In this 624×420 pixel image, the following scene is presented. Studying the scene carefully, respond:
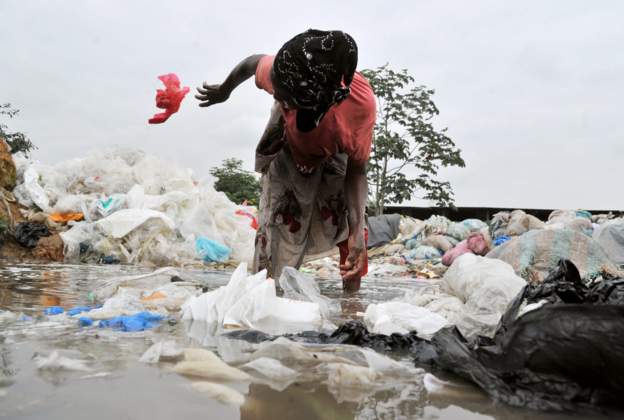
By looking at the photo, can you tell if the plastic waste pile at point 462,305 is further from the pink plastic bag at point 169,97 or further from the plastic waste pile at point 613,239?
the plastic waste pile at point 613,239

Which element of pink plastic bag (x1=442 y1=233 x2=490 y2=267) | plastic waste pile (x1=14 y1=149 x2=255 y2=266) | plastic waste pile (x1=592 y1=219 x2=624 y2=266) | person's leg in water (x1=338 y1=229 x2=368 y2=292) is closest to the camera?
person's leg in water (x1=338 y1=229 x2=368 y2=292)

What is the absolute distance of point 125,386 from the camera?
110 cm

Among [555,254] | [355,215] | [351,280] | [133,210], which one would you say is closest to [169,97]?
[355,215]

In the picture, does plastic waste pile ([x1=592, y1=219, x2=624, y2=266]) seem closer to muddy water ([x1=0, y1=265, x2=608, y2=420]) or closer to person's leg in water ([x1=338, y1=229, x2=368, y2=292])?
person's leg in water ([x1=338, y1=229, x2=368, y2=292])

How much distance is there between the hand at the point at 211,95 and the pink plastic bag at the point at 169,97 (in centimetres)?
13

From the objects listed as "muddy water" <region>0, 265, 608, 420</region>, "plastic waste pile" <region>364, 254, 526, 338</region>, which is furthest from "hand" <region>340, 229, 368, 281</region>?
"muddy water" <region>0, 265, 608, 420</region>

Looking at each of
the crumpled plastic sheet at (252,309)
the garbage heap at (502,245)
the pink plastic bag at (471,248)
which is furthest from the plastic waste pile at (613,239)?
the crumpled plastic sheet at (252,309)

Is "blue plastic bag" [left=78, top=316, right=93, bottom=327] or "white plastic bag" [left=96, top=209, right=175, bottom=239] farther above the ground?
"white plastic bag" [left=96, top=209, right=175, bottom=239]

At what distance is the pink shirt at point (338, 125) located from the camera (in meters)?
2.89

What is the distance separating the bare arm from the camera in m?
3.39

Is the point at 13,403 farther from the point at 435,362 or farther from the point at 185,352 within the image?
the point at 435,362

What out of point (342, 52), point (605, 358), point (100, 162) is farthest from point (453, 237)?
point (605, 358)

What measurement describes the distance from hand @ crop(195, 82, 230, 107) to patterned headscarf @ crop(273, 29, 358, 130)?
80 cm

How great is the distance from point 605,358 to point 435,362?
1.41 ft
